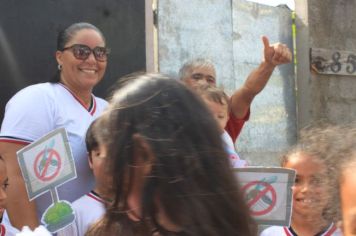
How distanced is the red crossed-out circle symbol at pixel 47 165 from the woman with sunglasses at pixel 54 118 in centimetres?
43

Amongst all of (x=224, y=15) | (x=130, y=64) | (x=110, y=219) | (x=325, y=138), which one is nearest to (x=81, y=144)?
(x=325, y=138)

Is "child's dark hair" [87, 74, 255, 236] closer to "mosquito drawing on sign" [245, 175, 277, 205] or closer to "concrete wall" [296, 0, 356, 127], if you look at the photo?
"mosquito drawing on sign" [245, 175, 277, 205]

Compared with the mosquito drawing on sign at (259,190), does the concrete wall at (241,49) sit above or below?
above

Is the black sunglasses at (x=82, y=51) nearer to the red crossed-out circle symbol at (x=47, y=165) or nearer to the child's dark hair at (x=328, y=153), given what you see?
the red crossed-out circle symbol at (x=47, y=165)

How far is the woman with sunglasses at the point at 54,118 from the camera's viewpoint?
2.23 metres

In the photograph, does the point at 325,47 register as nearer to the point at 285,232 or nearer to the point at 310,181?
the point at 310,181

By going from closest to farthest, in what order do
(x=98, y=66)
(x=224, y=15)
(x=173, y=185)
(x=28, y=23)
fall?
(x=173, y=185) < (x=98, y=66) < (x=28, y=23) < (x=224, y=15)

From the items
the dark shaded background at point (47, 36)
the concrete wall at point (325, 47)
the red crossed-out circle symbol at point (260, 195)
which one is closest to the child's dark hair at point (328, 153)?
the red crossed-out circle symbol at point (260, 195)

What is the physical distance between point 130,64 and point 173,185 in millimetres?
2893

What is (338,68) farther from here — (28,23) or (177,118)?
(177,118)

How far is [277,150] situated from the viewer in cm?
529

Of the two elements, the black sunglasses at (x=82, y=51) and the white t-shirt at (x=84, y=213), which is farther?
the black sunglasses at (x=82, y=51)

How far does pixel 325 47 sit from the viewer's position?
5492 mm

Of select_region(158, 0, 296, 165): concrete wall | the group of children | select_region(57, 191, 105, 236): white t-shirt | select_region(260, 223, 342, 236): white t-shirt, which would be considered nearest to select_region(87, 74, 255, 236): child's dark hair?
the group of children
